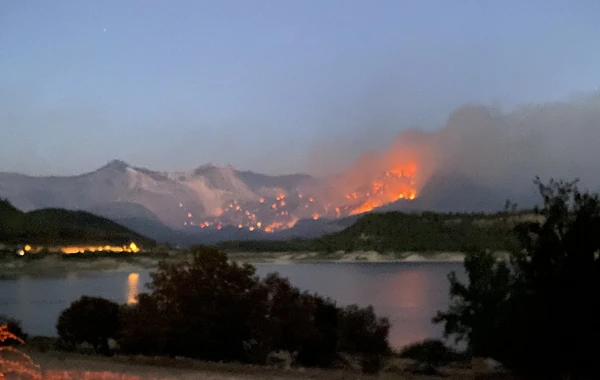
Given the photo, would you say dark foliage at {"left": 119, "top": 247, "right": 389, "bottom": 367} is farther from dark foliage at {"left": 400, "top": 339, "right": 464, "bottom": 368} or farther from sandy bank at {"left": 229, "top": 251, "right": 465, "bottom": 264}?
sandy bank at {"left": 229, "top": 251, "right": 465, "bottom": 264}

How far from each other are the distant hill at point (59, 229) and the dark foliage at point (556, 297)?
93.5 m

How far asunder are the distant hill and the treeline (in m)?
85.8

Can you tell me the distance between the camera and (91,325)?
22297 millimetres

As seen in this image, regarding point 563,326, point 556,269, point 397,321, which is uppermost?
point 556,269

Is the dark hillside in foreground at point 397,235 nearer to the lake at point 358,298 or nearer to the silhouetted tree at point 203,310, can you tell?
the lake at point 358,298

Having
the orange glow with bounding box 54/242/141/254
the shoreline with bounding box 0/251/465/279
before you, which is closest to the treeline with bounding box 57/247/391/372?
the shoreline with bounding box 0/251/465/279

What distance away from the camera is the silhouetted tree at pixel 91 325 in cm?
2230

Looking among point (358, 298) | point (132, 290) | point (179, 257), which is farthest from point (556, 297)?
point (179, 257)

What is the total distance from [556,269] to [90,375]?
8.74 metres

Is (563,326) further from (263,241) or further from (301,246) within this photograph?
(263,241)

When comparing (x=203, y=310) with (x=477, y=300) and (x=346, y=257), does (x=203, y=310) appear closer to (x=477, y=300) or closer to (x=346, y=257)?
(x=477, y=300)

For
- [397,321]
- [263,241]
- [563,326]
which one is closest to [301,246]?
[263,241]

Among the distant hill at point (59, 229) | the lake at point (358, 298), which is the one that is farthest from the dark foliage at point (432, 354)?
the distant hill at point (59, 229)

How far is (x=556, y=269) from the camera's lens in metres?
13.8
